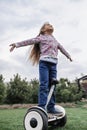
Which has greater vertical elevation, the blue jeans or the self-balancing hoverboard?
the blue jeans

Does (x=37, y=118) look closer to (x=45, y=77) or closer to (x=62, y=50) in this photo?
(x=45, y=77)

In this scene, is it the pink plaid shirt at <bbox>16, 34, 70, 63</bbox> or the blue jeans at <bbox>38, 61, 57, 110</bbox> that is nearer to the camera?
the blue jeans at <bbox>38, 61, 57, 110</bbox>

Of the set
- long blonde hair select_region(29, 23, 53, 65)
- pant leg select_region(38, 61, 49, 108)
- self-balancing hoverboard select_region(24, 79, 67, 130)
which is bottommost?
self-balancing hoverboard select_region(24, 79, 67, 130)

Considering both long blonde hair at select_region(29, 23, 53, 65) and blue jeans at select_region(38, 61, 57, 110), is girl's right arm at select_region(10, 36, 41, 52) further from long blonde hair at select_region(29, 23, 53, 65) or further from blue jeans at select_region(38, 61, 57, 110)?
blue jeans at select_region(38, 61, 57, 110)

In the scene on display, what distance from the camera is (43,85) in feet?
15.3

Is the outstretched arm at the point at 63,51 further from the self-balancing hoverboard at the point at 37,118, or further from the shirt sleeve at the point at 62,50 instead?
the self-balancing hoverboard at the point at 37,118

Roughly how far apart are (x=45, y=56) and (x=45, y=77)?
30 centimetres

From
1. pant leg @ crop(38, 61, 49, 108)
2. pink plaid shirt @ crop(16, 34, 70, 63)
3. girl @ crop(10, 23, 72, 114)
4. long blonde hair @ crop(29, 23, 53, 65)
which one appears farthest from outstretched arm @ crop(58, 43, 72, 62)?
pant leg @ crop(38, 61, 49, 108)

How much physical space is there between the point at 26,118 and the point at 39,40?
1.10 m

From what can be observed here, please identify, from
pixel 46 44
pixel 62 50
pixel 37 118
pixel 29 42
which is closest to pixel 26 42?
pixel 29 42

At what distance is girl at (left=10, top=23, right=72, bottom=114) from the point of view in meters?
4.70

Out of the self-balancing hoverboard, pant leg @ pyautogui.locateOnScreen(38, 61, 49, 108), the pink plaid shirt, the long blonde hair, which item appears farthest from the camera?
the long blonde hair

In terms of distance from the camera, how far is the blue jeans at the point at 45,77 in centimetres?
468

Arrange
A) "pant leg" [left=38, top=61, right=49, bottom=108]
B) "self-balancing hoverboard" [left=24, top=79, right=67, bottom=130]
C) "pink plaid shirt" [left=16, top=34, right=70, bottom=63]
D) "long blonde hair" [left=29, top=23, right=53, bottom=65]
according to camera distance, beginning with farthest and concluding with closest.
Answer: "long blonde hair" [left=29, top=23, right=53, bottom=65], "pink plaid shirt" [left=16, top=34, right=70, bottom=63], "pant leg" [left=38, top=61, right=49, bottom=108], "self-balancing hoverboard" [left=24, top=79, right=67, bottom=130]
